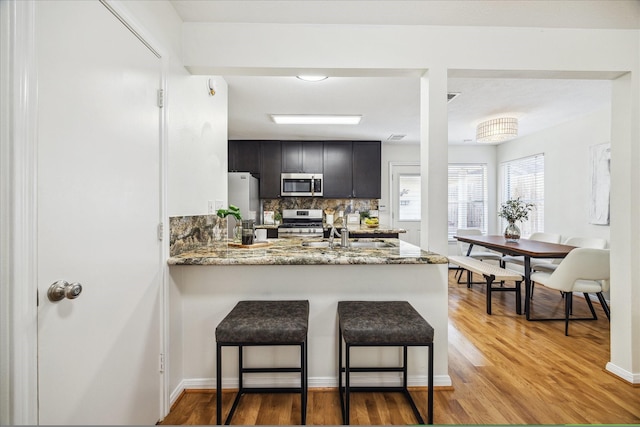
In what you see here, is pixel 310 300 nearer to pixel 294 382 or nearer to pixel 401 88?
pixel 294 382

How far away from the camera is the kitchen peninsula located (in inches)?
71.3

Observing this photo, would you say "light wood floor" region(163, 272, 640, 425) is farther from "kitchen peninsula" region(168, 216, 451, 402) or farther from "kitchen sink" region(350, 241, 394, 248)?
"kitchen sink" region(350, 241, 394, 248)

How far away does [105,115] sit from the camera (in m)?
1.15

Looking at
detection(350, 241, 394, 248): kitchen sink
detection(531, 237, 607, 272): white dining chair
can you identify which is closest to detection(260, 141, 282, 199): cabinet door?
detection(350, 241, 394, 248): kitchen sink

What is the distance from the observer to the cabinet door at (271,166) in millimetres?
4812

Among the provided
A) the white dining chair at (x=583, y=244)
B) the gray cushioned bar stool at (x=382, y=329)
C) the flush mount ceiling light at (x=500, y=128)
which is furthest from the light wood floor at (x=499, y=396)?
the flush mount ceiling light at (x=500, y=128)

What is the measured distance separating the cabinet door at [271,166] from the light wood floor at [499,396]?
128 inches

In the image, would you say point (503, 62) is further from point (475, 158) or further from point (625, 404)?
point (475, 158)

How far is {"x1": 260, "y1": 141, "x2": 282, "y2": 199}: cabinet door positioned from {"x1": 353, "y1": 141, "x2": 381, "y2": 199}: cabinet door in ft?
4.02

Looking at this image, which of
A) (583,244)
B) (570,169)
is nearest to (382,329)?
(583,244)

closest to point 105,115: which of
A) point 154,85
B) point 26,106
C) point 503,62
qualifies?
point 26,106

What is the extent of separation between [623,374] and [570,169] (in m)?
3.00

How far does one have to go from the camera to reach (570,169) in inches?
160

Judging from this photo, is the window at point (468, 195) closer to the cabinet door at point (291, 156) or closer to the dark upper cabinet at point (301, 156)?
the dark upper cabinet at point (301, 156)
